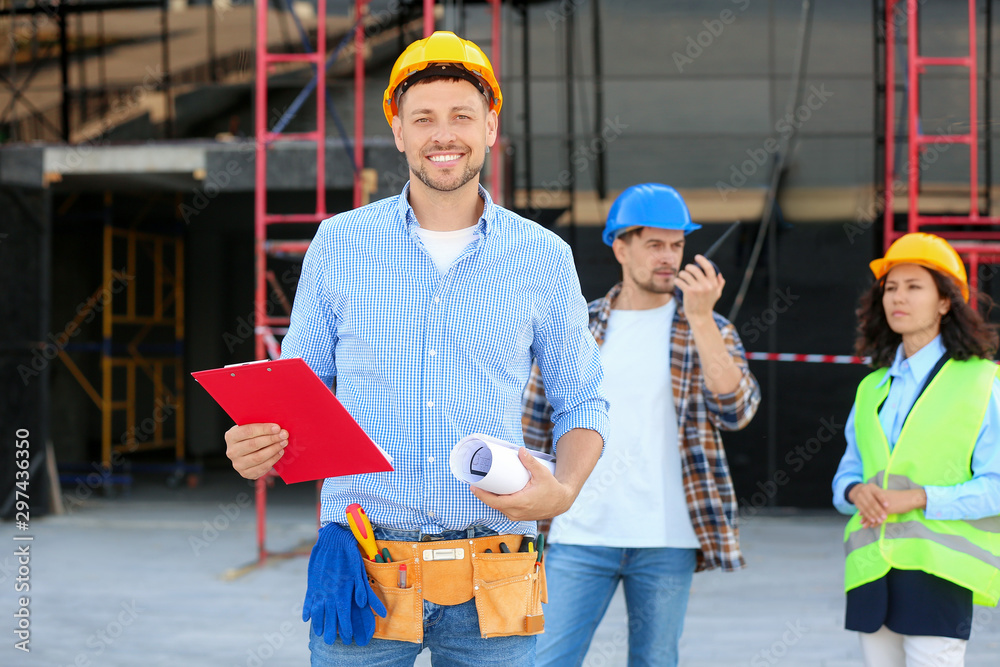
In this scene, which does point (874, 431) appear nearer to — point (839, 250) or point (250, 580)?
point (250, 580)

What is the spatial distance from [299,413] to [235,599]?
5.47 metres

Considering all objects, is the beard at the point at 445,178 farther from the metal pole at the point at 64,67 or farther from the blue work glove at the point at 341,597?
the metal pole at the point at 64,67

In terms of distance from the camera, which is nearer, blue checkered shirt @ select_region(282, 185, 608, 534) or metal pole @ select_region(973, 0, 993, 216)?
blue checkered shirt @ select_region(282, 185, 608, 534)

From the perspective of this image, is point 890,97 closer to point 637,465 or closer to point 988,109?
point 988,109

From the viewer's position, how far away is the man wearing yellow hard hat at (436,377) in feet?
6.73

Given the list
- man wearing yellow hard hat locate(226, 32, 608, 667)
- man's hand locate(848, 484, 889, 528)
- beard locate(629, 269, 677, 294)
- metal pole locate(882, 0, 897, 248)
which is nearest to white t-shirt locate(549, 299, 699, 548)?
beard locate(629, 269, 677, 294)

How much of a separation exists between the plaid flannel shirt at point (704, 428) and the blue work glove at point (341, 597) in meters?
1.34

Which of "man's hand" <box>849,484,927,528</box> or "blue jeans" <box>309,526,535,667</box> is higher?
"man's hand" <box>849,484,927,528</box>

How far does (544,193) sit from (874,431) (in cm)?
736

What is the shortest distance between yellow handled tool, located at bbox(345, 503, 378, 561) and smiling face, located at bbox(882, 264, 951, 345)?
84.5 inches

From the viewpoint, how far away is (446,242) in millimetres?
2219

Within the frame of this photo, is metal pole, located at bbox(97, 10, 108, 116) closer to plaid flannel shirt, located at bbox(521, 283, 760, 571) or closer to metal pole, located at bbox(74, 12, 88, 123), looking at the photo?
metal pole, located at bbox(74, 12, 88, 123)

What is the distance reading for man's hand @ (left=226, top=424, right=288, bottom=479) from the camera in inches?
76.7

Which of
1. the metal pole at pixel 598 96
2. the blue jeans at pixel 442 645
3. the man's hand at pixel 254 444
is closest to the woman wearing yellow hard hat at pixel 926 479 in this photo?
the blue jeans at pixel 442 645
